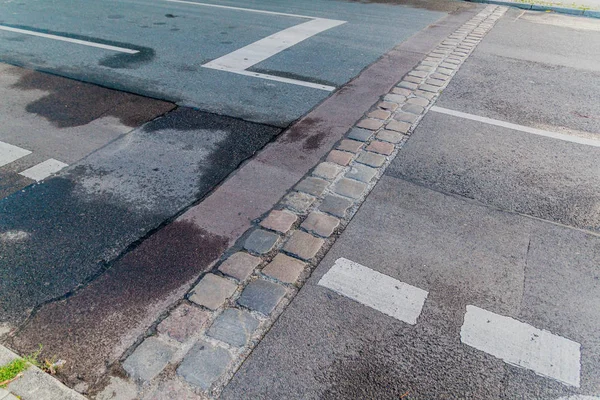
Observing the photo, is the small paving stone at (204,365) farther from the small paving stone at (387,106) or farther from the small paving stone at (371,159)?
the small paving stone at (387,106)

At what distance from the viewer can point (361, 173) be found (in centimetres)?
464

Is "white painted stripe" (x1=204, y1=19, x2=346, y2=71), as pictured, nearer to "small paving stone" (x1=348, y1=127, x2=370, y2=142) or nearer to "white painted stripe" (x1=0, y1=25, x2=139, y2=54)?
"white painted stripe" (x1=0, y1=25, x2=139, y2=54)

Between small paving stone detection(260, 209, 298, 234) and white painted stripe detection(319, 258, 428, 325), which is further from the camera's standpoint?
small paving stone detection(260, 209, 298, 234)

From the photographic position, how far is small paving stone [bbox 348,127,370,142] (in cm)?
530

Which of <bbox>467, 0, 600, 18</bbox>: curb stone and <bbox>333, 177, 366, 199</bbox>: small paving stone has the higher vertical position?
<bbox>467, 0, 600, 18</bbox>: curb stone

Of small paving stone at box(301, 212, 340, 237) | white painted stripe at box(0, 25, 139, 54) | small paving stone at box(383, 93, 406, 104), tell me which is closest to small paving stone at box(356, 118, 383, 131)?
small paving stone at box(383, 93, 406, 104)

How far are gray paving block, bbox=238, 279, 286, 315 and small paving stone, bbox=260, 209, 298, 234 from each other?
0.66 meters

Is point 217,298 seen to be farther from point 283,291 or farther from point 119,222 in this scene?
point 119,222

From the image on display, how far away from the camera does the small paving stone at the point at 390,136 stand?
5280 millimetres

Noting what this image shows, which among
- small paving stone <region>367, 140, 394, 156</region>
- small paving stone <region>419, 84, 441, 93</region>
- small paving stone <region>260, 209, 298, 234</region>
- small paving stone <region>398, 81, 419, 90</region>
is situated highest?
small paving stone <region>398, 81, 419, 90</region>

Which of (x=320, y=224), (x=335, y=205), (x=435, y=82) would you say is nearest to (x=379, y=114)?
(x=435, y=82)

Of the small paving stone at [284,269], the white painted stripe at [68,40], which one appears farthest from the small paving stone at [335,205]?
the white painted stripe at [68,40]

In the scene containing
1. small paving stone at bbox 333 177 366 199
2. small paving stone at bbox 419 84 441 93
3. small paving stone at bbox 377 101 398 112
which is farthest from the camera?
small paving stone at bbox 419 84 441 93

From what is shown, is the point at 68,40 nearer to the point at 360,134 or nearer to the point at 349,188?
the point at 360,134
